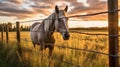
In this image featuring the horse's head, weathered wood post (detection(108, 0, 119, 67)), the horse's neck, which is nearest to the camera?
weathered wood post (detection(108, 0, 119, 67))

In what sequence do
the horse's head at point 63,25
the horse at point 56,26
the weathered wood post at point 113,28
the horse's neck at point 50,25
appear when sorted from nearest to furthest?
the weathered wood post at point 113,28 < the horse's head at point 63,25 < the horse at point 56,26 < the horse's neck at point 50,25

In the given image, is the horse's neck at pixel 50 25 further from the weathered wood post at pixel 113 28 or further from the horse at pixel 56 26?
the weathered wood post at pixel 113 28

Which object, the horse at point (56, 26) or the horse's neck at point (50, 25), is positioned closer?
the horse at point (56, 26)

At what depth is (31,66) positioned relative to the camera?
543 cm

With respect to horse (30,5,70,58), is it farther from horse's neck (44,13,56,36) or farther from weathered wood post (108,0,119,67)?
weathered wood post (108,0,119,67)

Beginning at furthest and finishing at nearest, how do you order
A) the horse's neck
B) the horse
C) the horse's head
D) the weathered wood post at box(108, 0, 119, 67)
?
the horse's neck
the horse
the horse's head
the weathered wood post at box(108, 0, 119, 67)

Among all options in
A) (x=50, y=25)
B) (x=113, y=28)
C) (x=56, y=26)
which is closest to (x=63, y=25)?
(x=56, y=26)

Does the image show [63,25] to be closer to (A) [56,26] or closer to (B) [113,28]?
(A) [56,26]

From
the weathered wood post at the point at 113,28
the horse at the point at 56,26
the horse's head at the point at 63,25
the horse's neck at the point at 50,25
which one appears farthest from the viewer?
the horse's neck at the point at 50,25

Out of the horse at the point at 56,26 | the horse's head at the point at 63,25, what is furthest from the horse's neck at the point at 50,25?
the horse's head at the point at 63,25

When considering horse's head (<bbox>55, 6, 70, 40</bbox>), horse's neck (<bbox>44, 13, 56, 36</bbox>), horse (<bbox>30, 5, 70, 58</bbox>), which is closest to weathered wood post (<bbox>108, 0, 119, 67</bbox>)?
horse (<bbox>30, 5, 70, 58</bbox>)

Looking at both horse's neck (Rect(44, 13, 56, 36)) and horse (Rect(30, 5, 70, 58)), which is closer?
horse (Rect(30, 5, 70, 58))

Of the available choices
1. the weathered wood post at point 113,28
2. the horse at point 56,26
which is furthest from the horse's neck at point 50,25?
the weathered wood post at point 113,28

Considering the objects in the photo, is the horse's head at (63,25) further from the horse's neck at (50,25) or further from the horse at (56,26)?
the horse's neck at (50,25)
